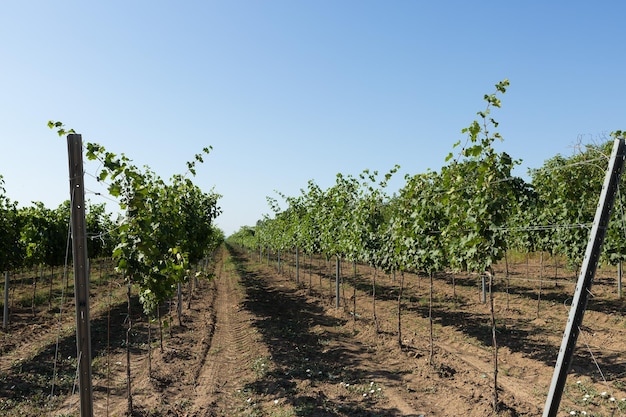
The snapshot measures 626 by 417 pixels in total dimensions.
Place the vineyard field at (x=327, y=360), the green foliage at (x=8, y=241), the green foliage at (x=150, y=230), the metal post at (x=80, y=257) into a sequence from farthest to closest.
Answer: the green foliage at (x=8, y=241), the vineyard field at (x=327, y=360), the green foliage at (x=150, y=230), the metal post at (x=80, y=257)

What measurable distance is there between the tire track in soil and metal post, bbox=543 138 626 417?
5.10 meters

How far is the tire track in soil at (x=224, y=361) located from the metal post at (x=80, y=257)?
3650 mm

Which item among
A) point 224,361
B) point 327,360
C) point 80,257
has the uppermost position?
point 80,257

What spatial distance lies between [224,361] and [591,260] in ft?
27.3

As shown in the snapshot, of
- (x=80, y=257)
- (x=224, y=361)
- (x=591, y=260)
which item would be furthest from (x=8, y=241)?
(x=591, y=260)

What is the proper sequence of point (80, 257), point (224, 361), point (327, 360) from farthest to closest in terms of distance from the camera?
point (224, 361)
point (327, 360)
point (80, 257)

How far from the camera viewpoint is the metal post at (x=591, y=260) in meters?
3.82

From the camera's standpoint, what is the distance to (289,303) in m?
18.3

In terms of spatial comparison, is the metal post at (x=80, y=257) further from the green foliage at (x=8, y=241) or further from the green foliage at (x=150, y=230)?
the green foliage at (x=8, y=241)

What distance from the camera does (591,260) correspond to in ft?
12.8

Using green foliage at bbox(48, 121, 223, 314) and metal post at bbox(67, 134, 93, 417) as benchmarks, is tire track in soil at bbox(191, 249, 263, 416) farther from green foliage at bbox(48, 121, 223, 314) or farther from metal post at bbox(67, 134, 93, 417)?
metal post at bbox(67, 134, 93, 417)

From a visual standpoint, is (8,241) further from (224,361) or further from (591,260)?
(591,260)

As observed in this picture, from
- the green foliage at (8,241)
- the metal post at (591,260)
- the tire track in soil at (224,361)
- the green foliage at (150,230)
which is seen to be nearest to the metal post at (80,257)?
the green foliage at (150,230)

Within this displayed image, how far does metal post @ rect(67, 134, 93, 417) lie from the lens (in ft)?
12.4
